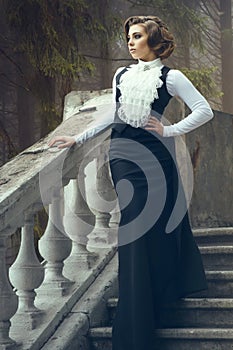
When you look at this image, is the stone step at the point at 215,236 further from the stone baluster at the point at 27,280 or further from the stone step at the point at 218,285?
the stone baluster at the point at 27,280

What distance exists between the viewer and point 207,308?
3535 mm

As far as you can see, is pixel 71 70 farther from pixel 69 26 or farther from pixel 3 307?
pixel 3 307

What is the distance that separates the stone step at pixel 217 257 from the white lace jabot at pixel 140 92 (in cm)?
99

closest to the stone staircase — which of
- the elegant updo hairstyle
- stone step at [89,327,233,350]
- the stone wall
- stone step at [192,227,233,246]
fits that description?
stone step at [89,327,233,350]

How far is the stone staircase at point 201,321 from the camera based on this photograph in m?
3.33

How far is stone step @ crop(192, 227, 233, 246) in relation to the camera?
450cm

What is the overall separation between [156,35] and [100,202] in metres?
1.06

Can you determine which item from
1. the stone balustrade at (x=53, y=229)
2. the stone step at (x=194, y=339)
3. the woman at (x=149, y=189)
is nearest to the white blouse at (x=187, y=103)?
the woman at (x=149, y=189)

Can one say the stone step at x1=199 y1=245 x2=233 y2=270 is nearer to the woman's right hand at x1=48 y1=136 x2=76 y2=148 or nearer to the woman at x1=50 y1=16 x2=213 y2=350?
the woman at x1=50 y1=16 x2=213 y2=350

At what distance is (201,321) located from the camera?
357 cm

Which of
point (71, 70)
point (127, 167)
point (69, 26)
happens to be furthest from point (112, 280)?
point (69, 26)

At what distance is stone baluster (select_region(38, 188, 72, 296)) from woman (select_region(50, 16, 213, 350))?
0.35 metres

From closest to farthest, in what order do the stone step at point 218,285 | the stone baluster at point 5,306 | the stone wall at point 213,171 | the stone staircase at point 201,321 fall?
the stone baluster at point 5,306
the stone staircase at point 201,321
the stone step at point 218,285
the stone wall at point 213,171

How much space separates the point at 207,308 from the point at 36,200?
92 centimetres
